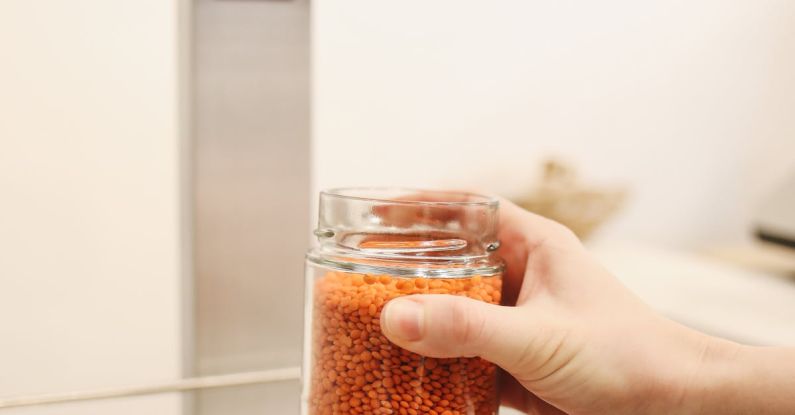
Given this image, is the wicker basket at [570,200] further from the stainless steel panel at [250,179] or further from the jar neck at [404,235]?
the jar neck at [404,235]

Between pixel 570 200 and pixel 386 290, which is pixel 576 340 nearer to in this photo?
pixel 386 290

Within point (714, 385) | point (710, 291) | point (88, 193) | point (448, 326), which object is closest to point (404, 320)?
point (448, 326)

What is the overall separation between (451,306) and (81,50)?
763 mm

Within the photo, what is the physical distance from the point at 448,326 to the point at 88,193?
0.76 m

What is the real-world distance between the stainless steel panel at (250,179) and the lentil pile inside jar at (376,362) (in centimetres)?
69

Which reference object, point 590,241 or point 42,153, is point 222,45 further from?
point 590,241

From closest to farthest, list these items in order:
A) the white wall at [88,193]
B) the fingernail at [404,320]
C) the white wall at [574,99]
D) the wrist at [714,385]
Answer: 1. the fingernail at [404,320]
2. the wrist at [714,385]
3. the white wall at [88,193]
4. the white wall at [574,99]

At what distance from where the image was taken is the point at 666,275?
125 cm

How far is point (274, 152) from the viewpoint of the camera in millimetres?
1136

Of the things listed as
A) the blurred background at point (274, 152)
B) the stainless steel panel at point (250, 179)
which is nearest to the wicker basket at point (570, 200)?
the blurred background at point (274, 152)

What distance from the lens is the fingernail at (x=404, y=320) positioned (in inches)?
15.4

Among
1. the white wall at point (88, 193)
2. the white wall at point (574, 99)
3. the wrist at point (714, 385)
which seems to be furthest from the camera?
the white wall at point (574, 99)

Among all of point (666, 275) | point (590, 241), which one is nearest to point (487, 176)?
Answer: point (590, 241)

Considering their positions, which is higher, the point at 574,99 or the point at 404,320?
the point at 574,99
